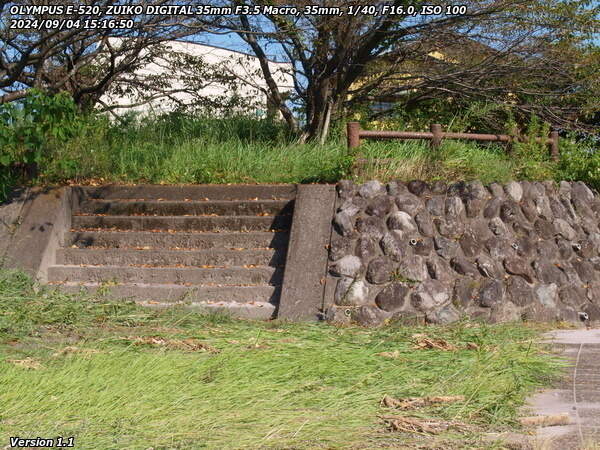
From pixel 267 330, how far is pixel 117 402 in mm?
2925

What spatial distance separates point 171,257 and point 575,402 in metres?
5.76

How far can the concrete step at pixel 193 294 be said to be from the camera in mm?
8727

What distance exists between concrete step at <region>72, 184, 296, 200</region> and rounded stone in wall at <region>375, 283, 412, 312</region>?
209cm

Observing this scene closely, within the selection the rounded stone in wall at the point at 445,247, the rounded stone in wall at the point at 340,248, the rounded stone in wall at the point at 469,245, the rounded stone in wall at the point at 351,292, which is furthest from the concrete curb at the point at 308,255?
the rounded stone in wall at the point at 469,245

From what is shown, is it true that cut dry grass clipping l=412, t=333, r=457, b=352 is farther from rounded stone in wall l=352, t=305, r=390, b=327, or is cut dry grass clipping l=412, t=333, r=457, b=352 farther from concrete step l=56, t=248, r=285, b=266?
concrete step l=56, t=248, r=285, b=266

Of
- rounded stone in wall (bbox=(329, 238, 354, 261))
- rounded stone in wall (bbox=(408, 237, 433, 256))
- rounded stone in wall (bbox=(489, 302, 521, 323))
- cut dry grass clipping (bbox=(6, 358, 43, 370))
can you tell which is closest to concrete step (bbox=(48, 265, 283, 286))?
rounded stone in wall (bbox=(329, 238, 354, 261))

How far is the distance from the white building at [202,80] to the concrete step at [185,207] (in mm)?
5001

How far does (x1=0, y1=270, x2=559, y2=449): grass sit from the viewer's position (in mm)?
3945

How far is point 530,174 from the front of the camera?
408 inches

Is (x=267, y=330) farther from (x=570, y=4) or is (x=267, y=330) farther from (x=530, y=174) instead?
(x=570, y=4)

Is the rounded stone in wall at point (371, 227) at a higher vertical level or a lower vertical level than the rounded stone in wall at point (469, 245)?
higher

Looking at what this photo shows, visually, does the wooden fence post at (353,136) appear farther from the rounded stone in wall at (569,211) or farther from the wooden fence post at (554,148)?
the wooden fence post at (554,148)

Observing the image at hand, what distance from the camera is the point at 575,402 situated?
4.95 meters

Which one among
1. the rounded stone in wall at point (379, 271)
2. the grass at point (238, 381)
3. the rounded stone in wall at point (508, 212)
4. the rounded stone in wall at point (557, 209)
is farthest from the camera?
the rounded stone in wall at point (557, 209)
